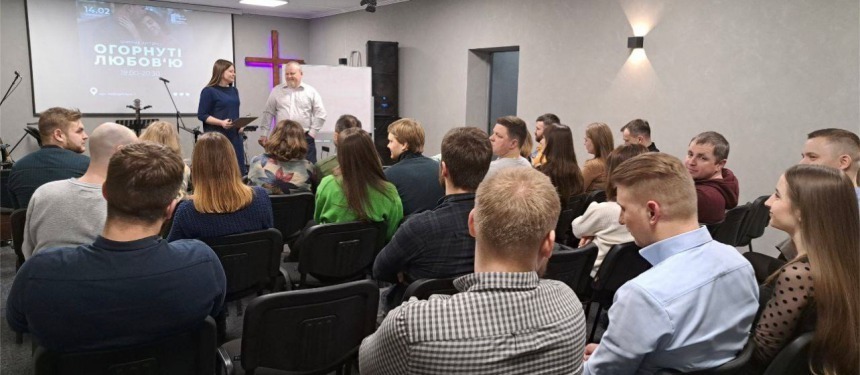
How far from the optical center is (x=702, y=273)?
4.70 feet

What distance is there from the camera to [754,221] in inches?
148

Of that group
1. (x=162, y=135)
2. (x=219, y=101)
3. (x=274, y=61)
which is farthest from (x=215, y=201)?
(x=274, y=61)

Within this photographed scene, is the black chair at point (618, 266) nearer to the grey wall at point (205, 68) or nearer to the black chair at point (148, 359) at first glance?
the black chair at point (148, 359)

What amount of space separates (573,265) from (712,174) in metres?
1.38

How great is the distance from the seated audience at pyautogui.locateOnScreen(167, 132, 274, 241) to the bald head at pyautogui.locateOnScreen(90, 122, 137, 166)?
321 mm

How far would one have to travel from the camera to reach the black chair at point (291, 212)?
3.39 metres

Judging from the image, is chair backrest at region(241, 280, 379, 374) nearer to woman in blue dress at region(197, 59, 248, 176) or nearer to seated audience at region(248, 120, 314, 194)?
seated audience at region(248, 120, 314, 194)

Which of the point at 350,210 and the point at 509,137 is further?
the point at 509,137

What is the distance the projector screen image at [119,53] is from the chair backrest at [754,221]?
8.77 meters

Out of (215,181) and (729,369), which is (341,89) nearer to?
(215,181)

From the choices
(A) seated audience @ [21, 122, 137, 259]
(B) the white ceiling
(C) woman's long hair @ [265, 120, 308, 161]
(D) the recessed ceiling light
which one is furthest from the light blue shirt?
(D) the recessed ceiling light

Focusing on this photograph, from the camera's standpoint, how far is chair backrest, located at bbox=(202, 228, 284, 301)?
2.45 meters

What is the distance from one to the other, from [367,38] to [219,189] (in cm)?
755

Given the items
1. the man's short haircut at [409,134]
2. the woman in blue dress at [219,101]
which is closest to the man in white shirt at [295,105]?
the woman in blue dress at [219,101]
